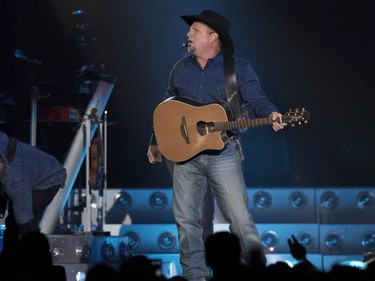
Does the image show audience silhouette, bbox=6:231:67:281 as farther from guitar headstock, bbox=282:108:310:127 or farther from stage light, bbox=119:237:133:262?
stage light, bbox=119:237:133:262

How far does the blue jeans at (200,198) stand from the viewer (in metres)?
7.09

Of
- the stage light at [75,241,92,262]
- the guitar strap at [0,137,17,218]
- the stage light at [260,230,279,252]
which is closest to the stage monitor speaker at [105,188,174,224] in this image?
the stage light at [260,230,279,252]

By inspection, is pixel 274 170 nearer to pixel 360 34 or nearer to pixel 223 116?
pixel 360 34

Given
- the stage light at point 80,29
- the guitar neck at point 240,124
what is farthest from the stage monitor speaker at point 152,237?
the guitar neck at point 240,124

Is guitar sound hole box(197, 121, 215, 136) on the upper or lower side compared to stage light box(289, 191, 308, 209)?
upper

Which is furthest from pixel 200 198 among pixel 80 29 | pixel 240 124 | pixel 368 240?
pixel 80 29

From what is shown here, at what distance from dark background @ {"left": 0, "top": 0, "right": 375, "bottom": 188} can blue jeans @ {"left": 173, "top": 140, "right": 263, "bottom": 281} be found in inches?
154

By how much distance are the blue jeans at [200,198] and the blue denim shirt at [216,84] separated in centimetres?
39

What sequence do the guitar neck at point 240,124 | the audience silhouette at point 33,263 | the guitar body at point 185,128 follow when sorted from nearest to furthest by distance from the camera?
the audience silhouette at point 33,263, the guitar neck at point 240,124, the guitar body at point 185,128

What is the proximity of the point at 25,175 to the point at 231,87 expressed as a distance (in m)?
1.90

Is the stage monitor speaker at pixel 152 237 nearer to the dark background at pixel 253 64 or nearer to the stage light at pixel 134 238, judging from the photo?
the stage light at pixel 134 238

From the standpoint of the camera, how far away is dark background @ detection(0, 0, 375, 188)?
1149cm

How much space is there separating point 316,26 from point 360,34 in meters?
0.58

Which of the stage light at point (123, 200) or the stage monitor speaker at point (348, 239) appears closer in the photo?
the stage monitor speaker at point (348, 239)
